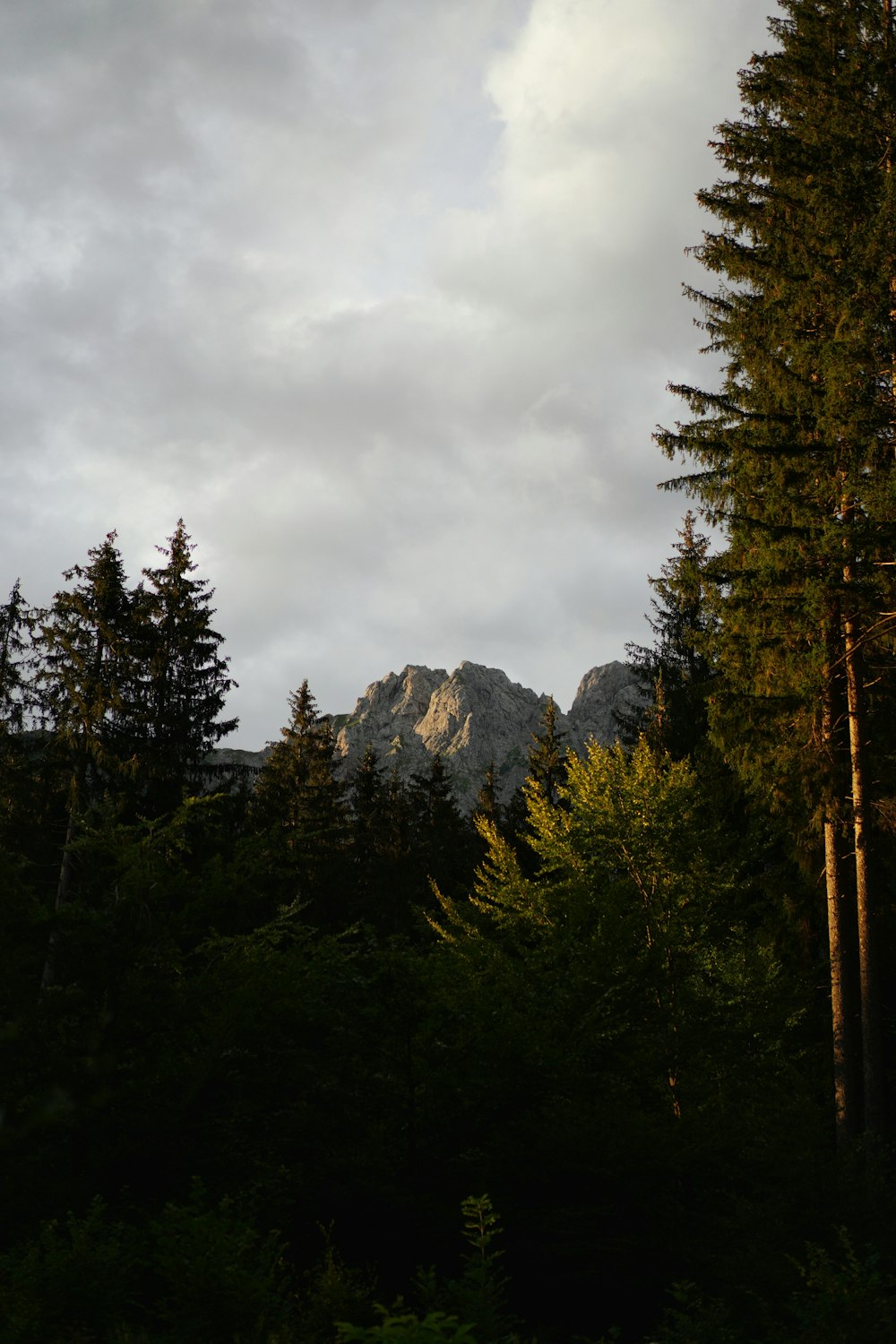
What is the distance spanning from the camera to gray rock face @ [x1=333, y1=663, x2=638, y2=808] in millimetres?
151875

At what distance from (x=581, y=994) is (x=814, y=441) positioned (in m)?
8.70

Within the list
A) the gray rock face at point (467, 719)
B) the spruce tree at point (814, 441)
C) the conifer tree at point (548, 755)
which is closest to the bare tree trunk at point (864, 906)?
the spruce tree at point (814, 441)

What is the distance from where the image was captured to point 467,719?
157375 millimetres

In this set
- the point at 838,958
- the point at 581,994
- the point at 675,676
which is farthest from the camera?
the point at 675,676

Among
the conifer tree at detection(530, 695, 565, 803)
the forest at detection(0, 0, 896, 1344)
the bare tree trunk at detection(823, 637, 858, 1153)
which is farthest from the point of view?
the conifer tree at detection(530, 695, 565, 803)

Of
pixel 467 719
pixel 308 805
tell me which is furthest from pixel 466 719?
pixel 308 805

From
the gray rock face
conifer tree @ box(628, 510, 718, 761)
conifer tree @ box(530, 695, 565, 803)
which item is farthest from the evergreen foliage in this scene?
the gray rock face

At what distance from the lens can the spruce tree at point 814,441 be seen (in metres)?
11.6

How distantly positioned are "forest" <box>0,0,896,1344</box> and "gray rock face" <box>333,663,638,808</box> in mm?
126897

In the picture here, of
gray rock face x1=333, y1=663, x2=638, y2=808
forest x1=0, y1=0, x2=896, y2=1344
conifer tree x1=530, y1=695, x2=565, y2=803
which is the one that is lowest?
forest x1=0, y1=0, x2=896, y2=1344

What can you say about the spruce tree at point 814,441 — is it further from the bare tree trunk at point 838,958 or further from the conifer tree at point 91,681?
the conifer tree at point 91,681

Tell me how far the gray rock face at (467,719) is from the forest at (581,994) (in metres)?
127

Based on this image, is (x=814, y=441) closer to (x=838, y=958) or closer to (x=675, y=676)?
(x=838, y=958)

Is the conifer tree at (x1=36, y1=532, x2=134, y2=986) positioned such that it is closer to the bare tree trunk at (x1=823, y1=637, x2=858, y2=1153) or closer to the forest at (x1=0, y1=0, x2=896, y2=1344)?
the forest at (x1=0, y1=0, x2=896, y2=1344)
